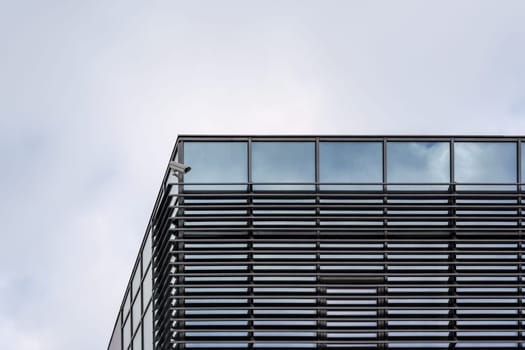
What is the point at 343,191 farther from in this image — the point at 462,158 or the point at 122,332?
the point at 122,332

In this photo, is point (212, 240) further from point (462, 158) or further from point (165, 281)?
point (462, 158)

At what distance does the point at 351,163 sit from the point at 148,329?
877 cm

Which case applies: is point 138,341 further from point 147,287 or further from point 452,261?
point 452,261

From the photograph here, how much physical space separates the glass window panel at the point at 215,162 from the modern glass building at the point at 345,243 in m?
0.03

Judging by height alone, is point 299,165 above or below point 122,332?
above

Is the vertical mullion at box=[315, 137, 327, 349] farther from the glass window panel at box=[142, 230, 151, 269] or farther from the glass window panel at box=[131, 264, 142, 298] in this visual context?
the glass window panel at box=[131, 264, 142, 298]

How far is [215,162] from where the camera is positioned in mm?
38219

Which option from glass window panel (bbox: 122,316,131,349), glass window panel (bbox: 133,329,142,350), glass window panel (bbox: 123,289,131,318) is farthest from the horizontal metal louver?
glass window panel (bbox: 123,289,131,318)

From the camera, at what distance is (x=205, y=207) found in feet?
124

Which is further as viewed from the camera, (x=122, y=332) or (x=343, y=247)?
(x=122, y=332)

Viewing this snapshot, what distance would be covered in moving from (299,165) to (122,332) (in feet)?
52.1

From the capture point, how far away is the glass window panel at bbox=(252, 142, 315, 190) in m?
38.2

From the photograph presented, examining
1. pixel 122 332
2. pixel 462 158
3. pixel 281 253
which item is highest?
pixel 462 158

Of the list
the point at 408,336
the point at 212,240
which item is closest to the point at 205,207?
the point at 212,240
